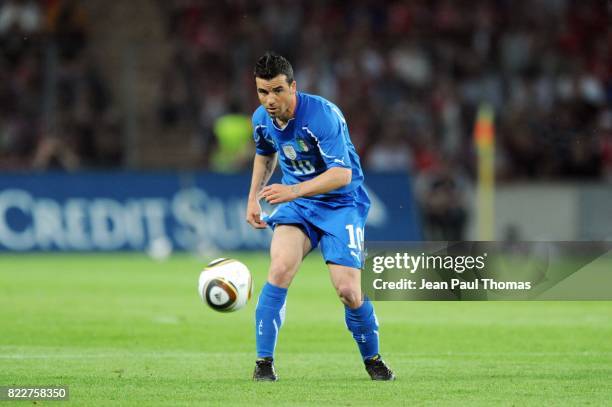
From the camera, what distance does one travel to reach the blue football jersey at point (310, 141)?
333 inches

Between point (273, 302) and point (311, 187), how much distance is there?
80 centimetres

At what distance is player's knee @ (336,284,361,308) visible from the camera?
27.7 ft

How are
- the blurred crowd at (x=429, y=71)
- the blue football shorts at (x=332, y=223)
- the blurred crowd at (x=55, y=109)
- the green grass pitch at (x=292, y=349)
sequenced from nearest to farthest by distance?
1. the green grass pitch at (x=292, y=349)
2. the blue football shorts at (x=332, y=223)
3. the blurred crowd at (x=55, y=109)
4. the blurred crowd at (x=429, y=71)

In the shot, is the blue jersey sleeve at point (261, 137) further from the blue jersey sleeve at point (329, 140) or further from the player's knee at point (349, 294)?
the player's knee at point (349, 294)

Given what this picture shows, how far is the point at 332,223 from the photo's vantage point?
8594 mm

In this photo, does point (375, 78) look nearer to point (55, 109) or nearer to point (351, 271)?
point (55, 109)

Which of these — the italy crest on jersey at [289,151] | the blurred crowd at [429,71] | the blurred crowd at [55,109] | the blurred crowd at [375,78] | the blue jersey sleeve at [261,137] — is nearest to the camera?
the italy crest on jersey at [289,151]

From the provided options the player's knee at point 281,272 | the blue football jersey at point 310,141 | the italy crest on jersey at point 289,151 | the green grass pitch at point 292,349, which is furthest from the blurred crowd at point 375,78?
the player's knee at point 281,272

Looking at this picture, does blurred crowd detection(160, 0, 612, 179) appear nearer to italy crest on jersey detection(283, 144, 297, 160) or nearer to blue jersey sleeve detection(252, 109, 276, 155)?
blue jersey sleeve detection(252, 109, 276, 155)

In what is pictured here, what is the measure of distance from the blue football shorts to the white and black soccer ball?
46 centimetres

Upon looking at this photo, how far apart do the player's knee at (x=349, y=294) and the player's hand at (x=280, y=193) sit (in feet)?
2.22

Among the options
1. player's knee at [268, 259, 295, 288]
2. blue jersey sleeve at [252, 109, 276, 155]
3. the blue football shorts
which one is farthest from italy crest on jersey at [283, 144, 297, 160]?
player's knee at [268, 259, 295, 288]

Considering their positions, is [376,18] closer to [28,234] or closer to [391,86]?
[391,86]

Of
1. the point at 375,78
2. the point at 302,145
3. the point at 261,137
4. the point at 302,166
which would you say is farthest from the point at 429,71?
the point at 302,145
